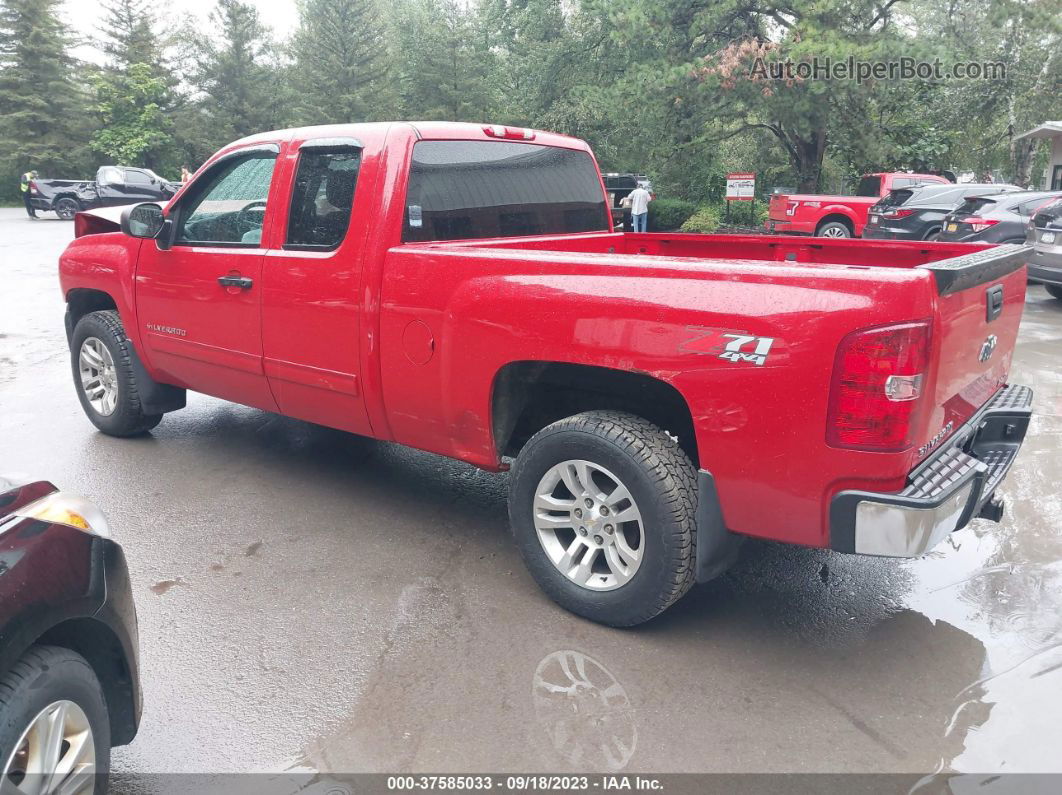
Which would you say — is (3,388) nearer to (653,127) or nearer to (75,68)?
(653,127)

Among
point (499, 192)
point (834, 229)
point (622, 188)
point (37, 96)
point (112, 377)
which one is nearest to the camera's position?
point (499, 192)

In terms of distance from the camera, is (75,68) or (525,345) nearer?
(525,345)

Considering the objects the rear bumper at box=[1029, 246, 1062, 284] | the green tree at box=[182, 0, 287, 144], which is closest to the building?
the rear bumper at box=[1029, 246, 1062, 284]

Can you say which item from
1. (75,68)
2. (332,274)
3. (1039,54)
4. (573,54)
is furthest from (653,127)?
(75,68)

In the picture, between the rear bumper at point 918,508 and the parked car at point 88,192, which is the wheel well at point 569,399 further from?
the parked car at point 88,192

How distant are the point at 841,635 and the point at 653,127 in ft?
75.7

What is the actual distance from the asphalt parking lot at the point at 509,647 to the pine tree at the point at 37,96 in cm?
4587

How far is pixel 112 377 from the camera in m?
5.82

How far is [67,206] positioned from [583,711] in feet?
98.7

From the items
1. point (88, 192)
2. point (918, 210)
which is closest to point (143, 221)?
point (918, 210)

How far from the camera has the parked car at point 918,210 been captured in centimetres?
1564

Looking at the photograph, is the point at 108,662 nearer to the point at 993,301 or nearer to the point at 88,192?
the point at 993,301

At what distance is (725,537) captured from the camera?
3170 mm

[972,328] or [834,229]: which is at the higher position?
[972,328]
